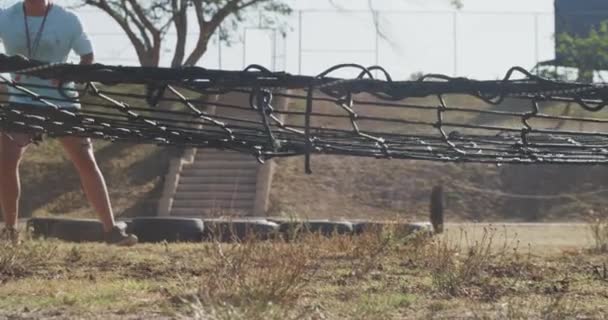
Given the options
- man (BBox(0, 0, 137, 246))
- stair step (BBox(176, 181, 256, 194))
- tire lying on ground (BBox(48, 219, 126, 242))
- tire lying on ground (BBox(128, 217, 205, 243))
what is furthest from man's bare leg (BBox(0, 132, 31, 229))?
stair step (BBox(176, 181, 256, 194))

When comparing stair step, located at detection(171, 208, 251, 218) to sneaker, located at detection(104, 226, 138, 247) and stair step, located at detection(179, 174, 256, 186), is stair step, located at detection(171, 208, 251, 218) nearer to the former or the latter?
stair step, located at detection(179, 174, 256, 186)

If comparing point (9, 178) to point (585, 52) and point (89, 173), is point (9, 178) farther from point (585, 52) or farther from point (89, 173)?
point (585, 52)

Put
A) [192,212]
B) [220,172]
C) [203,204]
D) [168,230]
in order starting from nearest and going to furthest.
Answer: [168,230]
[192,212]
[203,204]
[220,172]

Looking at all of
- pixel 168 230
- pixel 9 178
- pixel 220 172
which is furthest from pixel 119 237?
pixel 220 172

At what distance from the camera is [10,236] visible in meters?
6.11

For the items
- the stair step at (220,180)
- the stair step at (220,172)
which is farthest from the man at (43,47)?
the stair step at (220,172)

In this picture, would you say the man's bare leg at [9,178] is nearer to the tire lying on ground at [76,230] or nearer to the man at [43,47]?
the man at [43,47]

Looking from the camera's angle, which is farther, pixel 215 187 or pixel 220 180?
pixel 220 180

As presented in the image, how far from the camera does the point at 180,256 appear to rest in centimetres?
679

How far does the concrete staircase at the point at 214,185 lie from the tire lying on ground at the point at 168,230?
37.5 feet

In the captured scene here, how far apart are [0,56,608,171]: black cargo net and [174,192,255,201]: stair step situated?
755 inches

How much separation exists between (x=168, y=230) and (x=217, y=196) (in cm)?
1372

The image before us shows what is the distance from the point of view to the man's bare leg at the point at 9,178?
641 centimetres

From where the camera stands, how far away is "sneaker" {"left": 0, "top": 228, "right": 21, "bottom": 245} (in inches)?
233
